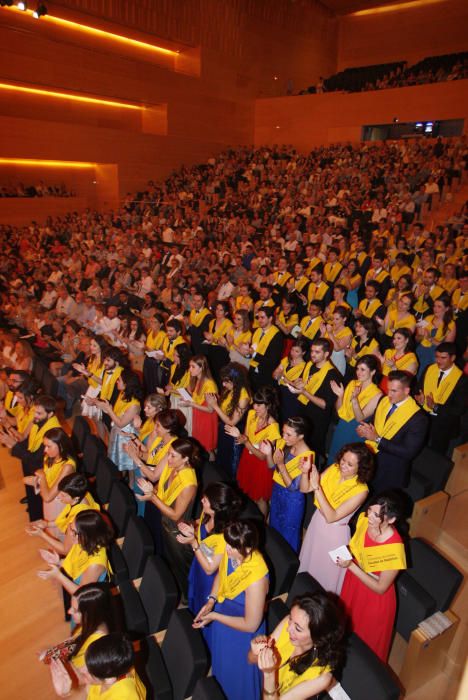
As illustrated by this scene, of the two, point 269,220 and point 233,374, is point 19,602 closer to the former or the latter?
point 233,374

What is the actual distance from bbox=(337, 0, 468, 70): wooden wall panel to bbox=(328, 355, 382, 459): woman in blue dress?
2602cm

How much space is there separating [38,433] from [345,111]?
20.3 m

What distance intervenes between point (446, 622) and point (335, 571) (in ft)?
2.25

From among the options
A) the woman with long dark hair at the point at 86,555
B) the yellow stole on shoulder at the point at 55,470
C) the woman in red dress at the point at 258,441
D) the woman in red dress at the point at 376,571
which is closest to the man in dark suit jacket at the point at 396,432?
the woman in red dress at the point at 258,441

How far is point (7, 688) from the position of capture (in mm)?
3061

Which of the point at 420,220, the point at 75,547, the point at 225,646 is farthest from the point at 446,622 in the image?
the point at 420,220

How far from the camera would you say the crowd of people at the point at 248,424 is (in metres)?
2.56

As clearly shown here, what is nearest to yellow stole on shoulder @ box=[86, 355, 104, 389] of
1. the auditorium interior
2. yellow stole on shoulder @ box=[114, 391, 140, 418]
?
the auditorium interior

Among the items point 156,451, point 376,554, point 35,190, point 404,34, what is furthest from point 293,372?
point 404,34

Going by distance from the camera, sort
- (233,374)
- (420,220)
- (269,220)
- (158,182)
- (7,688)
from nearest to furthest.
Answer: (7,688) → (233,374) → (420,220) → (269,220) → (158,182)

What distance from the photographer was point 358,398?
407 centimetres

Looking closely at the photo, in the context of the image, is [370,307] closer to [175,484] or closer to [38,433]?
Answer: [175,484]

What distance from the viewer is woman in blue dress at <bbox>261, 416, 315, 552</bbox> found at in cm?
330

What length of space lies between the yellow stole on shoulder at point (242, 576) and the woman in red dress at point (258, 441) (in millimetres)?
1192
